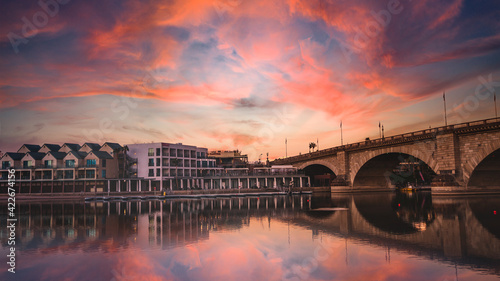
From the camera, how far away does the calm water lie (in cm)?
2092

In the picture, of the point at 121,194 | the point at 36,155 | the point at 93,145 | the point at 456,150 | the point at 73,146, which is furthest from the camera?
the point at 73,146

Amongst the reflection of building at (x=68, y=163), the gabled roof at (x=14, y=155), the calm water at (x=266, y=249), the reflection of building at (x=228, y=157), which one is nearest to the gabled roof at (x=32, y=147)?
the reflection of building at (x=68, y=163)

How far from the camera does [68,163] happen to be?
103875 mm

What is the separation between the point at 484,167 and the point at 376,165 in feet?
116

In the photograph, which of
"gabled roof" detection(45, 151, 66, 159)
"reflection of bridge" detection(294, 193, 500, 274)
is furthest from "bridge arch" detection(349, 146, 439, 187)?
"gabled roof" detection(45, 151, 66, 159)

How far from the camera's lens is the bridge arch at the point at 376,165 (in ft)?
277

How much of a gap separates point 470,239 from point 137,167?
307 ft

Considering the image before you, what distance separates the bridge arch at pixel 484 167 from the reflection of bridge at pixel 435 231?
13102 millimetres

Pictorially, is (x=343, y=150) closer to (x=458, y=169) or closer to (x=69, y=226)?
(x=458, y=169)

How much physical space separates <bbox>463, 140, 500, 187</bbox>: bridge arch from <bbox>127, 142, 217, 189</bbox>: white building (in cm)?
7047

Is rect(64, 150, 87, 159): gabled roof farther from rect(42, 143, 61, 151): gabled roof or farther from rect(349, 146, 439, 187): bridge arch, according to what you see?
rect(349, 146, 439, 187): bridge arch

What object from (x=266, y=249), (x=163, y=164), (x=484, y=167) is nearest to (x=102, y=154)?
(x=163, y=164)

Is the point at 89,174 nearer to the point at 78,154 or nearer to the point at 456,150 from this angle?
the point at 78,154

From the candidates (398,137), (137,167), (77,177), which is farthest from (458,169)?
(77,177)
